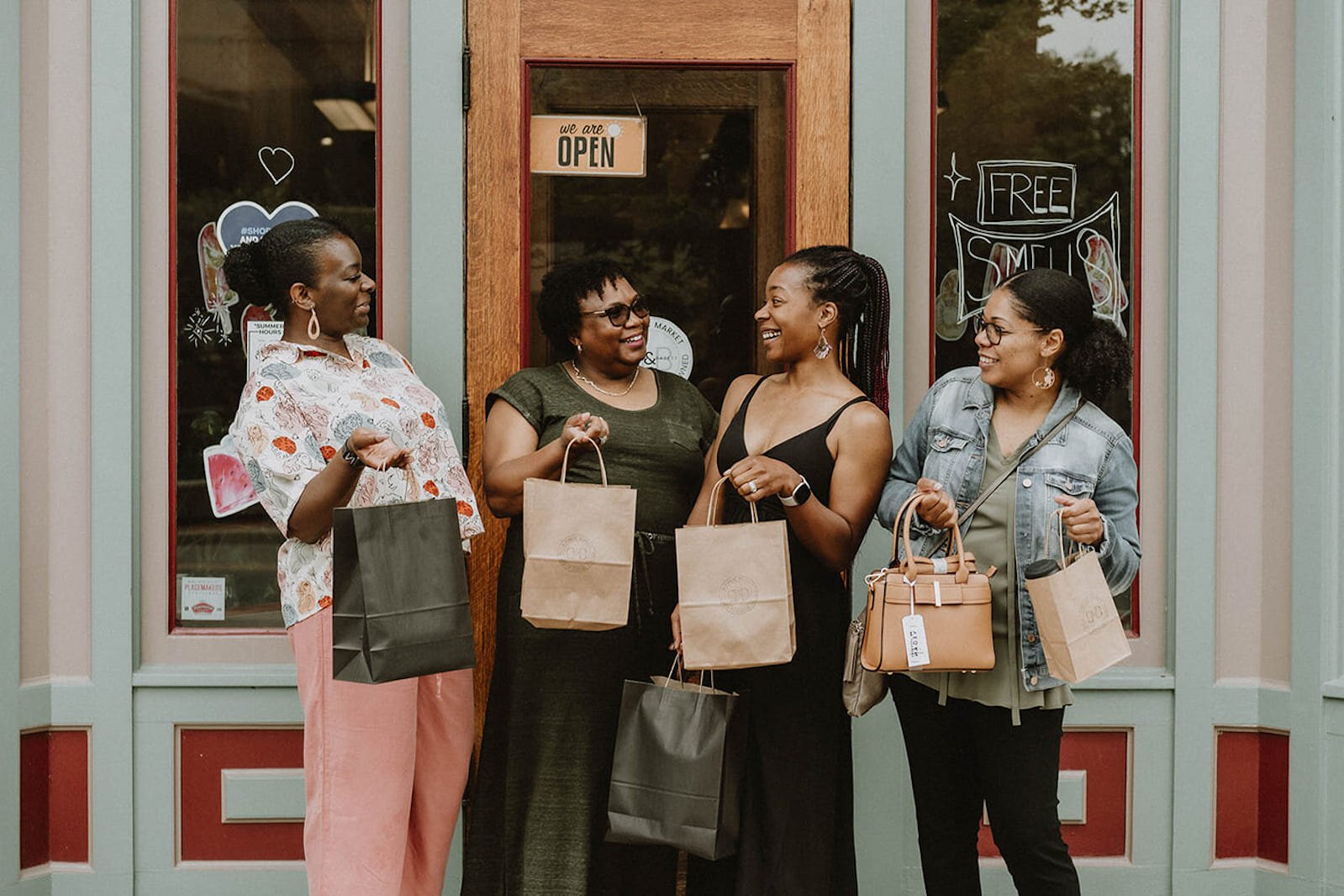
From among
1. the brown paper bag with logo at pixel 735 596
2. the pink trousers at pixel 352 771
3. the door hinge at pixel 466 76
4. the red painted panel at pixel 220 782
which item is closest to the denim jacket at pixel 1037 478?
the brown paper bag with logo at pixel 735 596

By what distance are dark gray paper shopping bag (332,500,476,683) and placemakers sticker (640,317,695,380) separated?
121cm

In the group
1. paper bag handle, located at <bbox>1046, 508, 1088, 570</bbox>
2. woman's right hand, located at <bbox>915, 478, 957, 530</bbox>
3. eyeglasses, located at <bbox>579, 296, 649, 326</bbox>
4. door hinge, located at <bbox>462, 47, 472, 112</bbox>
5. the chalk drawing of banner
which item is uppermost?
door hinge, located at <bbox>462, 47, 472, 112</bbox>

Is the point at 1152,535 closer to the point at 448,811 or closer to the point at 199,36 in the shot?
the point at 448,811

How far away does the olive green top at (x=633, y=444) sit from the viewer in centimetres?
324

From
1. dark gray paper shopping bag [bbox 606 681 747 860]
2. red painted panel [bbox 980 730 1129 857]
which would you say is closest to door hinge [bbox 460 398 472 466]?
dark gray paper shopping bag [bbox 606 681 747 860]

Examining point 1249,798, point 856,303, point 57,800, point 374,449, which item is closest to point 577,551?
point 374,449

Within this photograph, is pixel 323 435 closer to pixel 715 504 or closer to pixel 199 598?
pixel 715 504

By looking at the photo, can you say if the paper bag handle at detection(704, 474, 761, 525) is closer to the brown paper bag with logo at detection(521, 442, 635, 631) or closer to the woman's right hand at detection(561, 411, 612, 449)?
the brown paper bag with logo at detection(521, 442, 635, 631)

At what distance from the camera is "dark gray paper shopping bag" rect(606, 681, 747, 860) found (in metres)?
2.95

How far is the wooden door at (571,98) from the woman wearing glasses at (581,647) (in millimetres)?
532

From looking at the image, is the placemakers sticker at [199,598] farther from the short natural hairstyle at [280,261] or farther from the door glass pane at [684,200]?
the door glass pane at [684,200]

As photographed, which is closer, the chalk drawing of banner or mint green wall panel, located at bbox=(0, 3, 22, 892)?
mint green wall panel, located at bbox=(0, 3, 22, 892)

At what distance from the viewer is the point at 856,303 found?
3.21 meters

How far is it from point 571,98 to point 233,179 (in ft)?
3.70
